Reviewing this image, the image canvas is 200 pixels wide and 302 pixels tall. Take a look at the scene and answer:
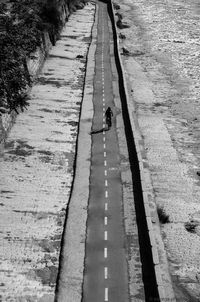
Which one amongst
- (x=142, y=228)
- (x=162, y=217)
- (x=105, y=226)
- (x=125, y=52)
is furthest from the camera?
(x=125, y=52)

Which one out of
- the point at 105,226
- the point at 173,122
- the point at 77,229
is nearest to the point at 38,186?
the point at 77,229

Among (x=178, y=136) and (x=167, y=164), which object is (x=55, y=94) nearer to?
(x=178, y=136)

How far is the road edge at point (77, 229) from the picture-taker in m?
23.9

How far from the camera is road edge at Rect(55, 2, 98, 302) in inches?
940

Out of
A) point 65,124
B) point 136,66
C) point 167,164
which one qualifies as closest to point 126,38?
point 136,66

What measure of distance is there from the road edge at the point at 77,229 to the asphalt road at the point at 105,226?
1.20ft

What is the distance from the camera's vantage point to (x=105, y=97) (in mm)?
52062

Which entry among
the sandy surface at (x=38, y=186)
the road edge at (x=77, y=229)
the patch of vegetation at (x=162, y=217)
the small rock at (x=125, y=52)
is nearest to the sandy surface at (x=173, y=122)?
the patch of vegetation at (x=162, y=217)

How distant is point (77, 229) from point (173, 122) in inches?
818

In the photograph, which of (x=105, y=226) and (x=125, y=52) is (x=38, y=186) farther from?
(x=125, y=52)

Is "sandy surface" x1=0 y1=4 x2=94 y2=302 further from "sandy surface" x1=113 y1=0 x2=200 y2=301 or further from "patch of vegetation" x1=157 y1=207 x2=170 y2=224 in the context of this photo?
"sandy surface" x1=113 y1=0 x2=200 y2=301

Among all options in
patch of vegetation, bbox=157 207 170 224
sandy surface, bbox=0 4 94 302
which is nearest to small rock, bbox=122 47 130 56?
sandy surface, bbox=0 4 94 302

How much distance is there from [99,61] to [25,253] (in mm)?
44580

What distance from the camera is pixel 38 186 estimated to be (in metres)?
33.1
